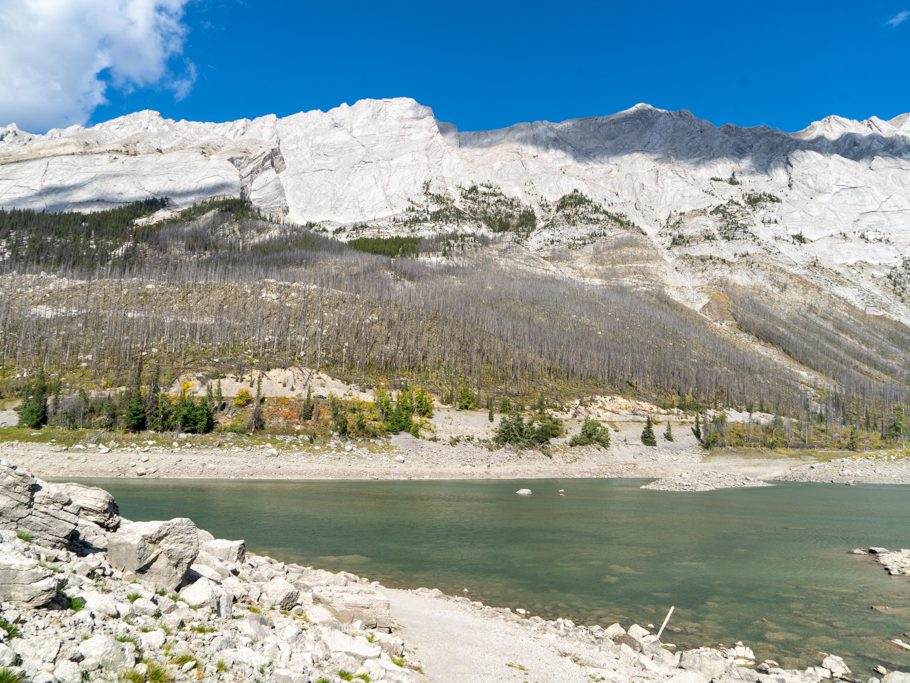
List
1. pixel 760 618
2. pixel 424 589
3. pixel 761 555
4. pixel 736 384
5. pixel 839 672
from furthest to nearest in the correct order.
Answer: pixel 736 384
pixel 761 555
pixel 424 589
pixel 760 618
pixel 839 672

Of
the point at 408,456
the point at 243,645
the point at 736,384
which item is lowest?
the point at 408,456

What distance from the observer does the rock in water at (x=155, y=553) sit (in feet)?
41.0

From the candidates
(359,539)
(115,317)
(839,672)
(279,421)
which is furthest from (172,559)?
(115,317)

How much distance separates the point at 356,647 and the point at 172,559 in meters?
4.86

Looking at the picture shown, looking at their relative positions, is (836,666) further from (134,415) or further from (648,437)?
(648,437)

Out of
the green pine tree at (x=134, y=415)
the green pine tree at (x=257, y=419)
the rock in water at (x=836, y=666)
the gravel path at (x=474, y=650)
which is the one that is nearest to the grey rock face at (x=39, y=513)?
the gravel path at (x=474, y=650)

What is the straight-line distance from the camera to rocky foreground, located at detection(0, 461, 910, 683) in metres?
8.33

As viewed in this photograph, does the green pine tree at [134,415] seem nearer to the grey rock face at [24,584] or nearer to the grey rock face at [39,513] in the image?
the grey rock face at [39,513]

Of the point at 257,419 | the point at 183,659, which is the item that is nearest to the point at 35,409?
the point at 257,419

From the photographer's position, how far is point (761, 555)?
31672 mm

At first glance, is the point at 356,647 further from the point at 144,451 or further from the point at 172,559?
the point at 144,451

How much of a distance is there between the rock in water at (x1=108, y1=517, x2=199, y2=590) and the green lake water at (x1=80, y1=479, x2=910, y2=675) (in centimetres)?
1287

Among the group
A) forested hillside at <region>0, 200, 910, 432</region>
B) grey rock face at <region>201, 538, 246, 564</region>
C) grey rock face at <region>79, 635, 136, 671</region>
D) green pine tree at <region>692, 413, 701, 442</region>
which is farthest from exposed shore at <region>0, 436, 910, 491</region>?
grey rock face at <region>79, 635, 136, 671</region>

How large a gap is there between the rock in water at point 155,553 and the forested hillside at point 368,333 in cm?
8528
